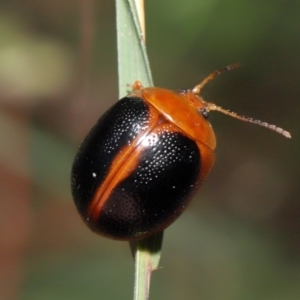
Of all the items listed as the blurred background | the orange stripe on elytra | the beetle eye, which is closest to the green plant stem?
the orange stripe on elytra

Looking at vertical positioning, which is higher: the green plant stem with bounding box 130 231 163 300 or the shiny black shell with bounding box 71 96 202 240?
the shiny black shell with bounding box 71 96 202 240

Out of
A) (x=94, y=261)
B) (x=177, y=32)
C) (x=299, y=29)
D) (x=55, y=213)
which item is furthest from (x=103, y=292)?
(x=299, y=29)

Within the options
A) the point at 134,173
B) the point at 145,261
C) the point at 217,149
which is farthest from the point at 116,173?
the point at 217,149

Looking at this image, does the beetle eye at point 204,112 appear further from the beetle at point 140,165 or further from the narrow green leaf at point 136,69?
the narrow green leaf at point 136,69

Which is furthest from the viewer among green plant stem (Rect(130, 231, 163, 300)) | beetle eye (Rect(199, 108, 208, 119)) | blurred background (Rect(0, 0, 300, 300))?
blurred background (Rect(0, 0, 300, 300))

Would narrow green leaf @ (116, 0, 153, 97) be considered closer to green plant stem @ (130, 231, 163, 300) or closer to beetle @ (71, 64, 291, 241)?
beetle @ (71, 64, 291, 241)

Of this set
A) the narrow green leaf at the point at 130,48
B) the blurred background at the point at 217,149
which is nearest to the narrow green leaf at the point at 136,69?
the narrow green leaf at the point at 130,48
